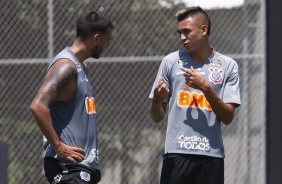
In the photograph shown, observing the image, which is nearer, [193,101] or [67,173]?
[67,173]

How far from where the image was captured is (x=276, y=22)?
6.11 meters

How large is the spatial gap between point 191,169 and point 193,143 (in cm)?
18

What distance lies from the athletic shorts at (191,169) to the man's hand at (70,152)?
76cm

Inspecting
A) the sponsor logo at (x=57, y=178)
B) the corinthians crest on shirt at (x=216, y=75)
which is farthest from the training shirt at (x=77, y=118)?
the corinthians crest on shirt at (x=216, y=75)

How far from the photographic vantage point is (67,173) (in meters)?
5.29

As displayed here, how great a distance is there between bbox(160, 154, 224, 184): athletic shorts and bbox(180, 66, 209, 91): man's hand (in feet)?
1.74

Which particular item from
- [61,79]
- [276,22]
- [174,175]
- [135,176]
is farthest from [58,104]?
[135,176]

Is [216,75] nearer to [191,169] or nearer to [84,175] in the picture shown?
[191,169]

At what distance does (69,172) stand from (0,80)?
4063mm

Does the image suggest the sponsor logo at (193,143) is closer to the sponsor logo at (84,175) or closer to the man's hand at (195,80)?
the man's hand at (195,80)

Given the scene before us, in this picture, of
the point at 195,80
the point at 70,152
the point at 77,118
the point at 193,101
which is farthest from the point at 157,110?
the point at 70,152

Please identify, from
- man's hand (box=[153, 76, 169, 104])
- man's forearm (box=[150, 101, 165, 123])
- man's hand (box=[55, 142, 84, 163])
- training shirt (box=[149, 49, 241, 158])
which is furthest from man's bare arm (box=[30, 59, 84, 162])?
training shirt (box=[149, 49, 241, 158])

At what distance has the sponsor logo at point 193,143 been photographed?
5691mm

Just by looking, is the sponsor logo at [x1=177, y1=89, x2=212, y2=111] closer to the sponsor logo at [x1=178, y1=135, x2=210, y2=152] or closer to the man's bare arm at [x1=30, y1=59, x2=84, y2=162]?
the sponsor logo at [x1=178, y1=135, x2=210, y2=152]
